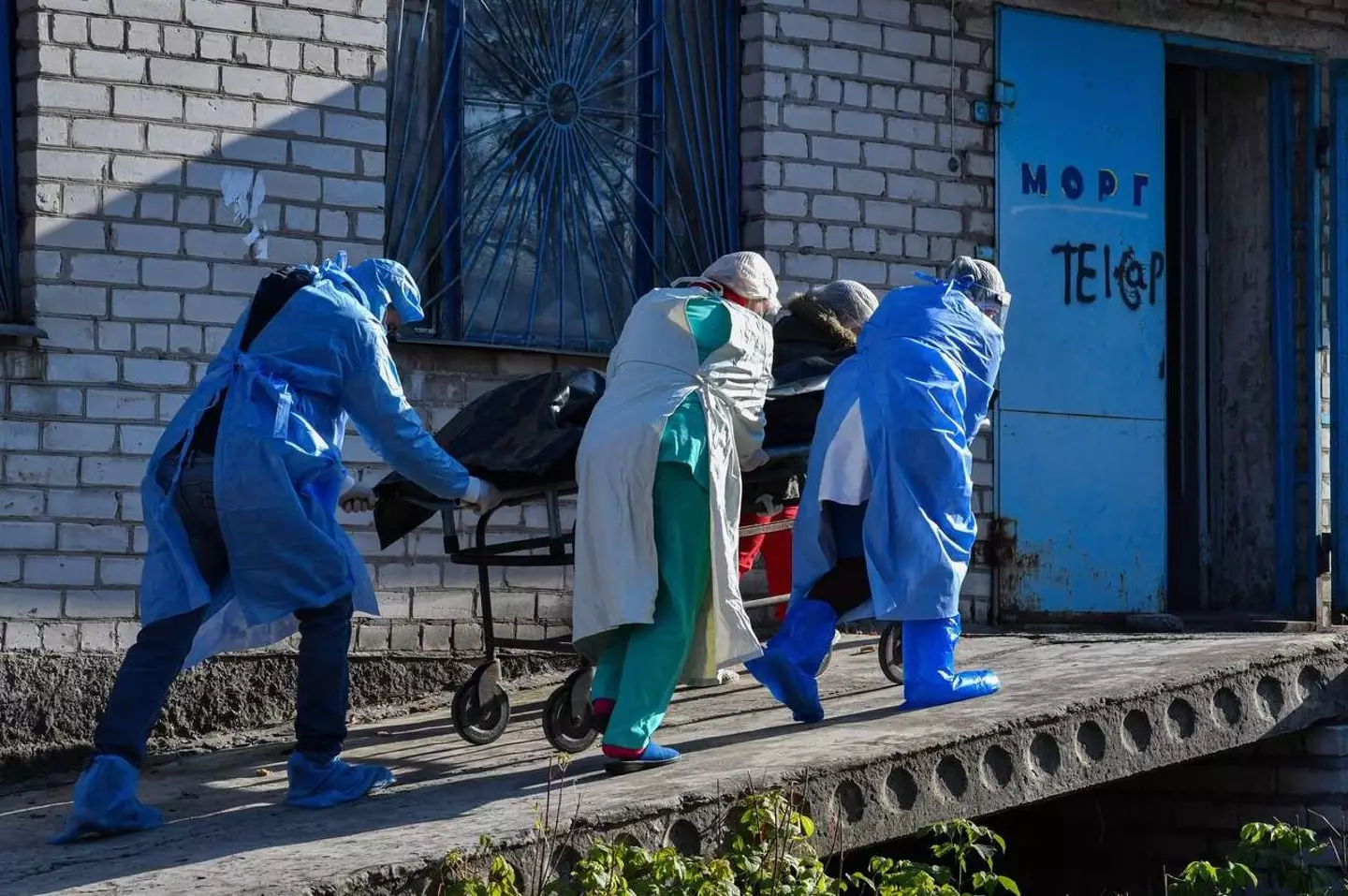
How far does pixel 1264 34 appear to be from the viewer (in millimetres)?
10867

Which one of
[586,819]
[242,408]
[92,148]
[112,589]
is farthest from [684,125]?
[586,819]

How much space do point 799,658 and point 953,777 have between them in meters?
0.87

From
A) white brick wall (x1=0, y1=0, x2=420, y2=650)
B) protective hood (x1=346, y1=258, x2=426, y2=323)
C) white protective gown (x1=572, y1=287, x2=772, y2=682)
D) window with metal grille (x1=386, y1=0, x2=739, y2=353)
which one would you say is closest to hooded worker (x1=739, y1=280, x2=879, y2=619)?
white protective gown (x1=572, y1=287, x2=772, y2=682)

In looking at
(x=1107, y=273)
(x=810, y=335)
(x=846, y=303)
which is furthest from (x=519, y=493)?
(x=1107, y=273)

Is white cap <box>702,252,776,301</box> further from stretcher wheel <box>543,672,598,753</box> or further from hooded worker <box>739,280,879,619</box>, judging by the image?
stretcher wheel <box>543,672,598,753</box>

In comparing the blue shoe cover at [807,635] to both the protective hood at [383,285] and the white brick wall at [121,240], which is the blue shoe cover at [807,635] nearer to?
the protective hood at [383,285]

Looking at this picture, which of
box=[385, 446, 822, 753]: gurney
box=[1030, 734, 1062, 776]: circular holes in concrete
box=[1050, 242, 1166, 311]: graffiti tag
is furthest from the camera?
box=[1050, 242, 1166, 311]: graffiti tag

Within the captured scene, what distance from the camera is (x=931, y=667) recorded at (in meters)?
6.59

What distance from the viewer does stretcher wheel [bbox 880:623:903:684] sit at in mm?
7387

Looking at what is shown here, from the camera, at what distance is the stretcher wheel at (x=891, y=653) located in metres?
7.39

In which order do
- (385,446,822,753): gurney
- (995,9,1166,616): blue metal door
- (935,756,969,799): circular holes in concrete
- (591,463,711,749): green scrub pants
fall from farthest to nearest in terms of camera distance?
(995,9,1166,616): blue metal door
(385,446,822,753): gurney
(935,756,969,799): circular holes in concrete
(591,463,711,749): green scrub pants

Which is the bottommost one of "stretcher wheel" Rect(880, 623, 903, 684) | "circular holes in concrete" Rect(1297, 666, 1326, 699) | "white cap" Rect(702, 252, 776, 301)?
"circular holes in concrete" Rect(1297, 666, 1326, 699)

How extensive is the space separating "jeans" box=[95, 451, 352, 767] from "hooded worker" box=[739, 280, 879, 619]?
199 centimetres

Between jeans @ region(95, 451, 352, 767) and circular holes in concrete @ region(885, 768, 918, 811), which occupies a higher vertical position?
jeans @ region(95, 451, 352, 767)
